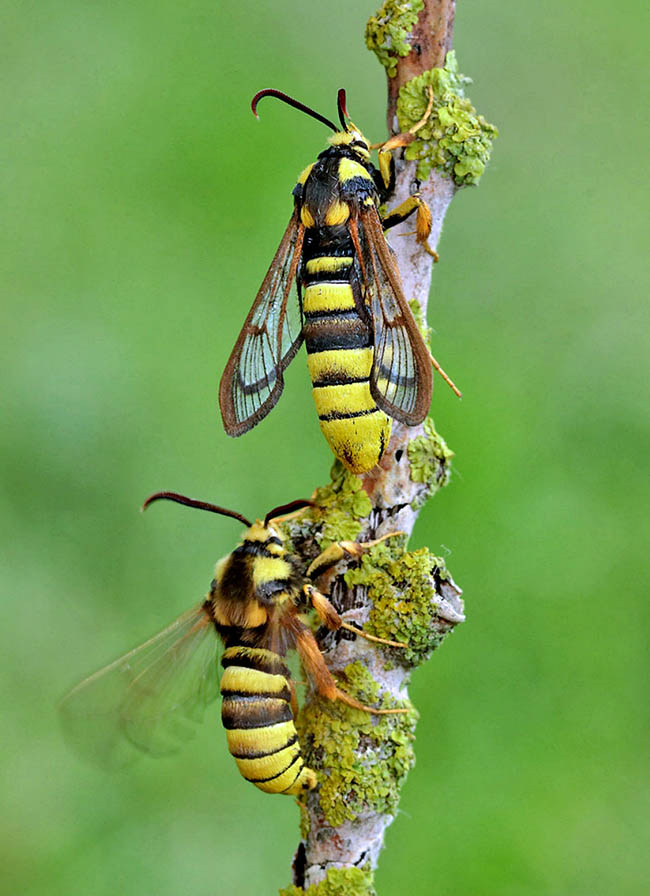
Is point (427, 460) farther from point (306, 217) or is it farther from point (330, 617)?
point (306, 217)

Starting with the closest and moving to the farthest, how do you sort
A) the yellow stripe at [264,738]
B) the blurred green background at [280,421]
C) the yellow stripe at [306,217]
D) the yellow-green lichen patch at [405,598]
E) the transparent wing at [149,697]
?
the yellow-green lichen patch at [405,598] < the yellow stripe at [264,738] < the transparent wing at [149,697] < the yellow stripe at [306,217] < the blurred green background at [280,421]

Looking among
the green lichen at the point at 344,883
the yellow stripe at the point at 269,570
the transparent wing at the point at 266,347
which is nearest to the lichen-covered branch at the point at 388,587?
the green lichen at the point at 344,883

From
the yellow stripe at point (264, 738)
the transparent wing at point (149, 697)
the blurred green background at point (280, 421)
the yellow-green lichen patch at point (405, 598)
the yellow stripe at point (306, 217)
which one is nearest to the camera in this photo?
the yellow-green lichen patch at point (405, 598)

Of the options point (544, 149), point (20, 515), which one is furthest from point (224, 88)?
point (20, 515)

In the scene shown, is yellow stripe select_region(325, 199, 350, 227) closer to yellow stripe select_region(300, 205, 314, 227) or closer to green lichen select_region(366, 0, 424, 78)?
yellow stripe select_region(300, 205, 314, 227)

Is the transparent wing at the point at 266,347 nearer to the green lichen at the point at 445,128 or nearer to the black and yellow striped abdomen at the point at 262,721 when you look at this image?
the green lichen at the point at 445,128

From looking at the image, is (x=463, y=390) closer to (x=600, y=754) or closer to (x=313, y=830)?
(x=600, y=754)

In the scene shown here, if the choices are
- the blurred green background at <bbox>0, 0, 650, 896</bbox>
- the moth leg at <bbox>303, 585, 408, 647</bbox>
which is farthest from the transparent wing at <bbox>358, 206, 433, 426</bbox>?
the blurred green background at <bbox>0, 0, 650, 896</bbox>
